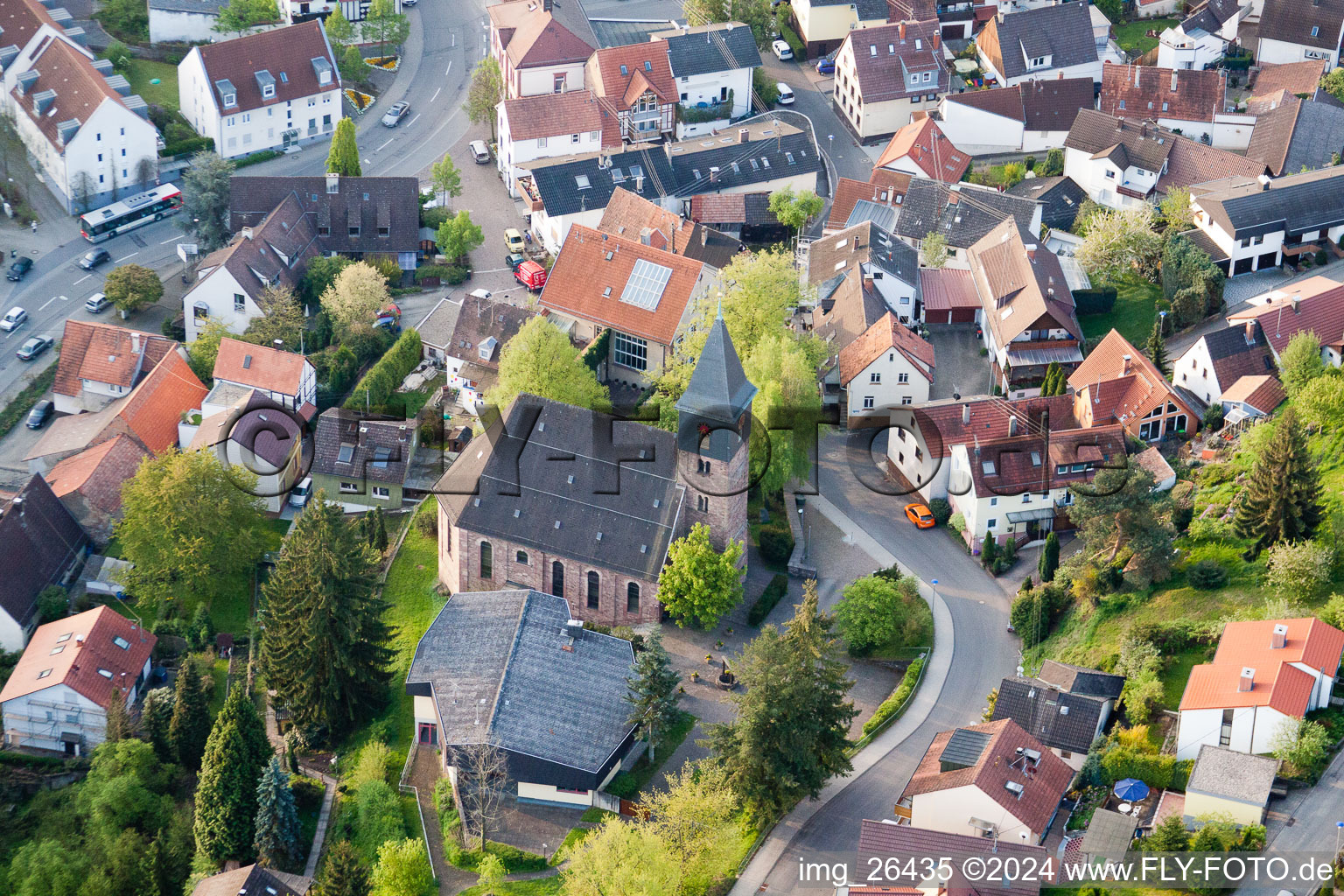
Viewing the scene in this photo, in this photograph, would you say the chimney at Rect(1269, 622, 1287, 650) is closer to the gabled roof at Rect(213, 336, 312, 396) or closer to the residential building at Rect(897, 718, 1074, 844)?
the residential building at Rect(897, 718, 1074, 844)

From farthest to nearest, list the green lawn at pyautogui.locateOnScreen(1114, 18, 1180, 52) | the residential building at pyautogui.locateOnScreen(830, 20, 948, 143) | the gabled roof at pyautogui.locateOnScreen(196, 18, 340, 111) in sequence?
the green lawn at pyautogui.locateOnScreen(1114, 18, 1180, 52) → the residential building at pyautogui.locateOnScreen(830, 20, 948, 143) → the gabled roof at pyautogui.locateOnScreen(196, 18, 340, 111)

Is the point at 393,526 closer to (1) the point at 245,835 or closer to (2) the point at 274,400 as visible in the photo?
(2) the point at 274,400

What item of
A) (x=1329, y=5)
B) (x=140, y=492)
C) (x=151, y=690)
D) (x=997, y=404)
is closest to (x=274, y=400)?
(x=140, y=492)

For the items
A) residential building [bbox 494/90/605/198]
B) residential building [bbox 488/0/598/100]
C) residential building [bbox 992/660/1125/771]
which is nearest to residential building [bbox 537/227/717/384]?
residential building [bbox 494/90/605/198]

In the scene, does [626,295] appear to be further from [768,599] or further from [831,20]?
[831,20]

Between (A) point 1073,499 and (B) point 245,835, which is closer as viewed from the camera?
(B) point 245,835

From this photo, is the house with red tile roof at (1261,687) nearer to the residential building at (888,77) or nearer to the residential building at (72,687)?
the residential building at (72,687)

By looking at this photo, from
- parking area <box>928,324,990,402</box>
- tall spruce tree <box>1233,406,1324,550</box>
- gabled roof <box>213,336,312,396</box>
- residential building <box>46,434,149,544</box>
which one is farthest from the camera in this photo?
parking area <box>928,324,990,402</box>

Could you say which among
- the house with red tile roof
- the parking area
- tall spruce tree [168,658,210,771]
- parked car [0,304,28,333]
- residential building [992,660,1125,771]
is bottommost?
tall spruce tree [168,658,210,771]
